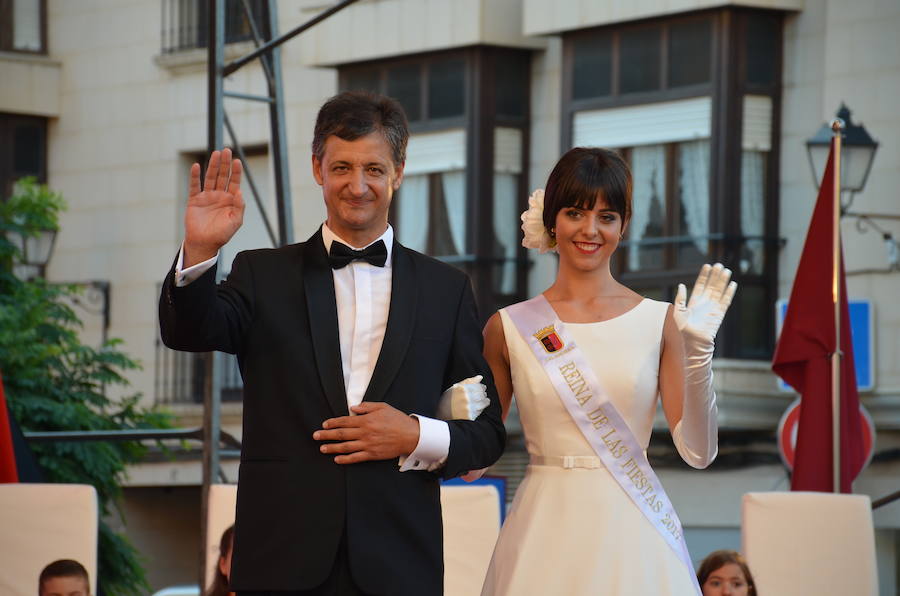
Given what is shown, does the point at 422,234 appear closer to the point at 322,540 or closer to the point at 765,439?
the point at 765,439

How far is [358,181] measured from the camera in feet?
10.6

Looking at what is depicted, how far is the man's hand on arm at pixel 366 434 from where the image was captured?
311 cm

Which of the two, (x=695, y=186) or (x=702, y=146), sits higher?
(x=702, y=146)

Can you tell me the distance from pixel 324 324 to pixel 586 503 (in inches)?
36.7

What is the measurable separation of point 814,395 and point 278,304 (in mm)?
4052

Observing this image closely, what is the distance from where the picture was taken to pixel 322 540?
10.2ft

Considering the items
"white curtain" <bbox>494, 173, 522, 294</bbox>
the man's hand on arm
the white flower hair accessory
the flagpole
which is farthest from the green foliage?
Answer: the man's hand on arm

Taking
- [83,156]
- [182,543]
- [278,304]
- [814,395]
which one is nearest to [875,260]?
[814,395]

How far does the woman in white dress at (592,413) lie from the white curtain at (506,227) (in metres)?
10.4

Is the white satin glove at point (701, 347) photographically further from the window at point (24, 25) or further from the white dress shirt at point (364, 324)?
the window at point (24, 25)

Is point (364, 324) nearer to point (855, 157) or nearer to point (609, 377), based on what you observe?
point (609, 377)

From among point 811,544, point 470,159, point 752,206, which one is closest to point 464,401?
point 811,544

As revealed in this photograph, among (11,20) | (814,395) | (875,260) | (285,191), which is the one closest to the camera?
(814,395)

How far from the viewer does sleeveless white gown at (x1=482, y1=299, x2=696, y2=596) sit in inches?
150
